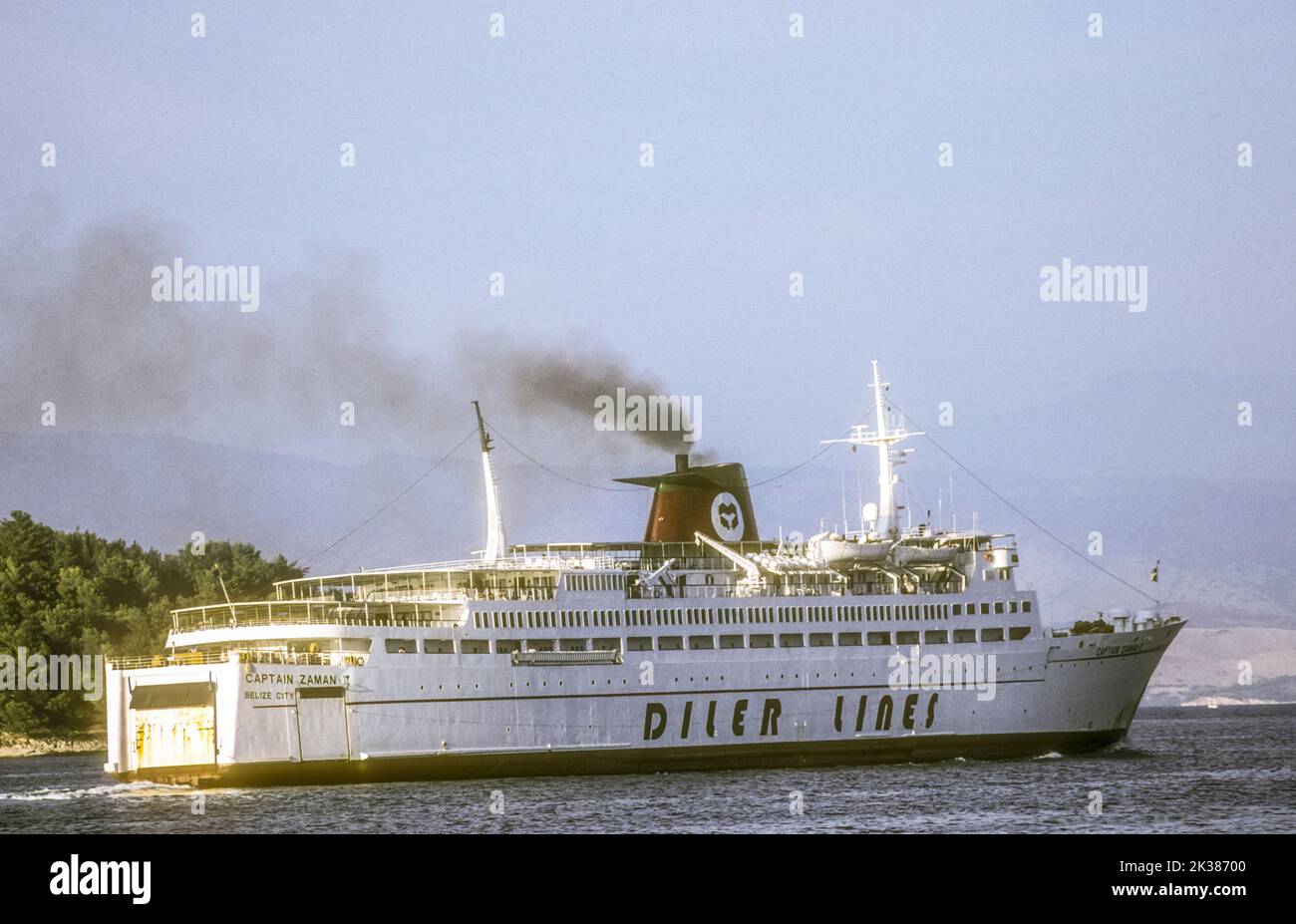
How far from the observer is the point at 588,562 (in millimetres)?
63375

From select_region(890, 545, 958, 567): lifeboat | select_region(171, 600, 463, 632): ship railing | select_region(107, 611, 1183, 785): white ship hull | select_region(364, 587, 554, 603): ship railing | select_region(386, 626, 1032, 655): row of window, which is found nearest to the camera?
select_region(107, 611, 1183, 785): white ship hull

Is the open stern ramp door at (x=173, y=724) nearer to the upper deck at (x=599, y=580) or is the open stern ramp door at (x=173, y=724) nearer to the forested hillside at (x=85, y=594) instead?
the upper deck at (x=599, y=580)

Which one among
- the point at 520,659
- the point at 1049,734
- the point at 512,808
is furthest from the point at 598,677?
the point at 1049,734

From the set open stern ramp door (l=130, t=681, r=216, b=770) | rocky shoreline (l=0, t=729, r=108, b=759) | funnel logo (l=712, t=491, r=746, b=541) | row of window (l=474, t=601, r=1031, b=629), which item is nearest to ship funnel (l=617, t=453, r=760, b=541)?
funnel logo (l=712, t=491, r=746, b=541)

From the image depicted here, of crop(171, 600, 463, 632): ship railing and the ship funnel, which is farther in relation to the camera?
the ship funnel

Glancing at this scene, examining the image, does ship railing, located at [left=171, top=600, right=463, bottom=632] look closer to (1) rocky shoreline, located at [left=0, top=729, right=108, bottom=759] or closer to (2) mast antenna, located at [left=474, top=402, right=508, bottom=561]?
(2) mast antenna, located at [left=474, top=402, right=508, bottom=561]

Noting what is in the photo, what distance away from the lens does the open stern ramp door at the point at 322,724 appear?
183ft

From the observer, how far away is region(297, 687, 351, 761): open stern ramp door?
55.9m

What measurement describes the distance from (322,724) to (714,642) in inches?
569

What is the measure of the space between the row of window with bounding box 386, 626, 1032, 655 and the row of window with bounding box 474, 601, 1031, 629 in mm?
504

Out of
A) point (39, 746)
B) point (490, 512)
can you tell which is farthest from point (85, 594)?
point (490, 512)

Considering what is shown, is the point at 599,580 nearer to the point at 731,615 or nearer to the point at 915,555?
the point at 731,615
